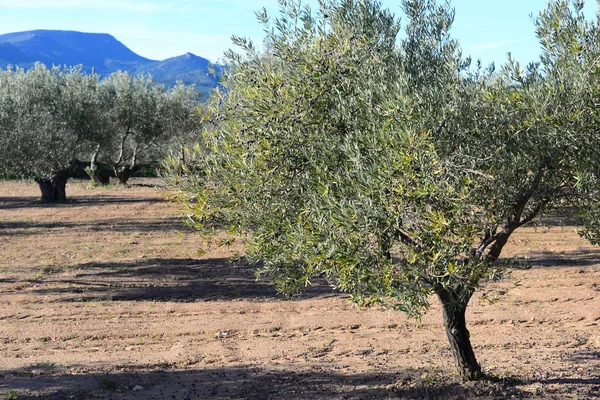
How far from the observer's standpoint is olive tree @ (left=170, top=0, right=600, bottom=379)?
6.32 m

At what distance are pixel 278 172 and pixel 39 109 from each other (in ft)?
85.2

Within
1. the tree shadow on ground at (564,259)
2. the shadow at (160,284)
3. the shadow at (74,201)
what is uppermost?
the shadow at (74,201)

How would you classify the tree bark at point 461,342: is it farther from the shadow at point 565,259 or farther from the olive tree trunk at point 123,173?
the olive tree trunk at point 123,173

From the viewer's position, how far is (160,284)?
17.2 m

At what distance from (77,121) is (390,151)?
98.4ft

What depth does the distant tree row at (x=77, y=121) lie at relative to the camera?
2634cm

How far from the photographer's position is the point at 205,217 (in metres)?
7.95

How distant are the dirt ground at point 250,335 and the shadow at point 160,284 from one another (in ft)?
0.18

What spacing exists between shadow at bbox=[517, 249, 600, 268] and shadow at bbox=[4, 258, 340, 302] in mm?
6607

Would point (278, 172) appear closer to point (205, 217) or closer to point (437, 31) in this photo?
point (205, 217)

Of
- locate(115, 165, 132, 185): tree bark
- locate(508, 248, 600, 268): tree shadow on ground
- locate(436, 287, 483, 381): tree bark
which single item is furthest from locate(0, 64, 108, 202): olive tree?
locate(436, 287, 483, 381): tree bark

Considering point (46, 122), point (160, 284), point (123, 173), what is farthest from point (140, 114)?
point (160, 284)

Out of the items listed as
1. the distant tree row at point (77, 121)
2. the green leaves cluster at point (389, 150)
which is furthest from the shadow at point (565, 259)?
the distant tree row at point (77, 121)

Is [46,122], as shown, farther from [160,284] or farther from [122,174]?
[122,174]
